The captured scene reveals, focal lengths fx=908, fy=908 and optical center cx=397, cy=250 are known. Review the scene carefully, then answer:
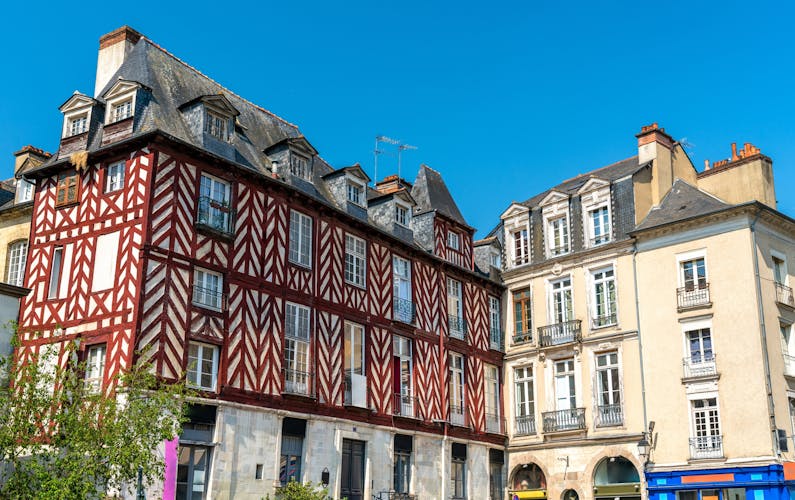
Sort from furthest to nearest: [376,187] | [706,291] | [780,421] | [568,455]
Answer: [376,187]
[568,455]
[706,291]
[780,421]

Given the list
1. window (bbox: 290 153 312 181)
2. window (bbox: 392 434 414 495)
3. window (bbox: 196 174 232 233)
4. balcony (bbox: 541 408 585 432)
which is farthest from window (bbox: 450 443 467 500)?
window (bbox: 196 174 232 233)

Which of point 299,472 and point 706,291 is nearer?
point 299,472

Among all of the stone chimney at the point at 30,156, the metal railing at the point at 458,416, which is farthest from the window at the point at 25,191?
the metal railing at the point at 458,416

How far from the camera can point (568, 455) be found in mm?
23016

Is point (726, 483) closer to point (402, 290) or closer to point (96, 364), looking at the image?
point (402, 290)

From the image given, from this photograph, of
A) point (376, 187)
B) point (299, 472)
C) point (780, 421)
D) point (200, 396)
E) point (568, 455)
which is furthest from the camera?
point (376, 187)

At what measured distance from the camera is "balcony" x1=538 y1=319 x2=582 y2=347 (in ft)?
77.1

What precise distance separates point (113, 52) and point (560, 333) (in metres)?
13.0

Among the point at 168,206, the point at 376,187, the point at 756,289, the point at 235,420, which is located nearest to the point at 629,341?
the point at 756,289

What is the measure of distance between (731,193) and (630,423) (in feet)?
21.4

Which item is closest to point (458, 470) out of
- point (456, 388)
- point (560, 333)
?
point (456, 388)

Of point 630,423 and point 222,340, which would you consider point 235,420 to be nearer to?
point 222,340

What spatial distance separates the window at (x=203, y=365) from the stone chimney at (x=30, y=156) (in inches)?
304

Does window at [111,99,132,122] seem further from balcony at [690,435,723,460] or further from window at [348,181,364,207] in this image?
balcony at [690,435,723,460]
